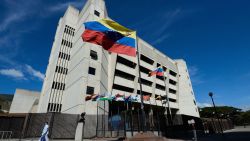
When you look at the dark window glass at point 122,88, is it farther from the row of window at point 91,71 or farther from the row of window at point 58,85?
the row of window at point 58,85

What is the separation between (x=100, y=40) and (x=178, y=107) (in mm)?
51091

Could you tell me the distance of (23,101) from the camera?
51.6 m

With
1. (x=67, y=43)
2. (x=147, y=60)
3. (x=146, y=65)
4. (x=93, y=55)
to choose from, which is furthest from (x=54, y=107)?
(x=147, y=60)

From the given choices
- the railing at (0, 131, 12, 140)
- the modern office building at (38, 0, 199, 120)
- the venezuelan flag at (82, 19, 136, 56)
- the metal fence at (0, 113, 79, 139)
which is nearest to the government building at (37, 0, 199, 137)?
the modern office building at (38, 0, 199, 120)

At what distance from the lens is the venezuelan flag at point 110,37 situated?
12469 millimetres

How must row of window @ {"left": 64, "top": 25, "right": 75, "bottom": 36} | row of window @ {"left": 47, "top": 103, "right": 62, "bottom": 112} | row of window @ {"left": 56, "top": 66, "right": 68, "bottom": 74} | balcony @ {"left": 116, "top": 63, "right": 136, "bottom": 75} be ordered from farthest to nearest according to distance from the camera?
row of window @ {"left": 64, "top": 25, "right": 75, "bottom": 36} → balcony @ {"left": 116, "top": 63, "right": 136, "bottom": 75} → row of window @ {"left": 56, "top": 66, "right": 68, "bottom": 74} → row of window @ {"left": 47, "top": 103, "right": 62, "bottom": 112}

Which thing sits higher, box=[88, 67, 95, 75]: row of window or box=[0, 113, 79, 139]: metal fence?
box=[88, 67, 95, 75]: row of window

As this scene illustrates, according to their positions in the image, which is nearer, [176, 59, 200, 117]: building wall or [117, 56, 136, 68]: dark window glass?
[117, 56, 136, 68]: dark window glass

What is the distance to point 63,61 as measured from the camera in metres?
40.0

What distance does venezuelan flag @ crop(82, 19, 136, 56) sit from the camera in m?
12.5

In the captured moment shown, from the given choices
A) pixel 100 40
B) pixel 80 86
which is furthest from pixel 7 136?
pixel 100 40

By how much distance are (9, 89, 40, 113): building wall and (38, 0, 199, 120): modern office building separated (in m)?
15.2

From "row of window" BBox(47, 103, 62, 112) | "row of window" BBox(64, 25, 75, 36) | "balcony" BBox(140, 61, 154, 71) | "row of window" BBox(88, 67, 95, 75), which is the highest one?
"row of window" BBox(64, 25, 75, 36)

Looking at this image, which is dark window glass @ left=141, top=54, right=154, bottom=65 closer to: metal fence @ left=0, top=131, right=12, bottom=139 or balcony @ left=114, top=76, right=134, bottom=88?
balcony @ left=114, top=76, right=134, bottom=88
